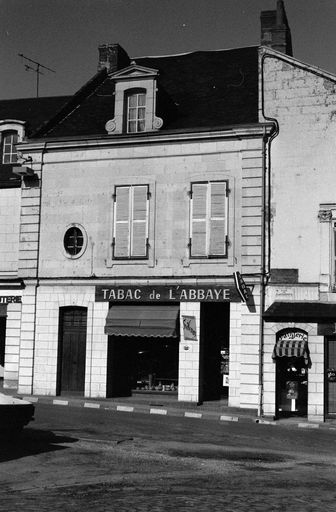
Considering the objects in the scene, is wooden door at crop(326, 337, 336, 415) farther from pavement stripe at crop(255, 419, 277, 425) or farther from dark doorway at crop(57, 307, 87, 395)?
dark doorway at crop(57, 307, 87, 395)

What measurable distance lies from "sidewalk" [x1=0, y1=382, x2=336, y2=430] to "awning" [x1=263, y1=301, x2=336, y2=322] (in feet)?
9.51

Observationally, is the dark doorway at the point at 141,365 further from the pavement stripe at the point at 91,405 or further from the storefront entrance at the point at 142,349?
the pavement stripe at the point at 91,405

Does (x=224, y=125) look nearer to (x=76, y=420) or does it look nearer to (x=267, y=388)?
(x=267, y=388)

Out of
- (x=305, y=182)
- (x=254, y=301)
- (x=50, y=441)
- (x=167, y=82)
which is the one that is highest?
(x=167, y=82)

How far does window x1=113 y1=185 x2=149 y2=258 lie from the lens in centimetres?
2408

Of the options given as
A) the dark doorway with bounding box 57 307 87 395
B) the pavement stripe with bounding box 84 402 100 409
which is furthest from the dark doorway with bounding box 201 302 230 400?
the dark doorway with bounding box 57 307 87 395

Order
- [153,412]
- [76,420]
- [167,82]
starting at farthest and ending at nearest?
[167,82] < [153,412] < [76,420]

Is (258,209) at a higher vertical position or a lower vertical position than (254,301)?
higher

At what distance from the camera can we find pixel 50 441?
1448 cm

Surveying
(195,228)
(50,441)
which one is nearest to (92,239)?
(195,228)

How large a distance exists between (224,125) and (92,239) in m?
5.69

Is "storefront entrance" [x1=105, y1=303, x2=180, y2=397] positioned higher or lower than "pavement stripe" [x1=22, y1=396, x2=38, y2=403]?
higher

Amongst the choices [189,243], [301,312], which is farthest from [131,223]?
[301,312]

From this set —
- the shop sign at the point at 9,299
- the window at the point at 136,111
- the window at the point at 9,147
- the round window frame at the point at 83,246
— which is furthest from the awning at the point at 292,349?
the window at the point at 9,147
